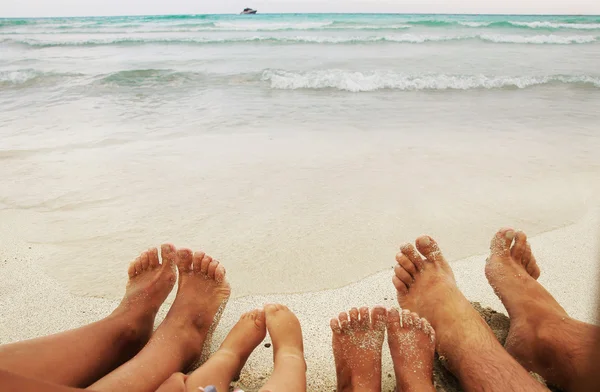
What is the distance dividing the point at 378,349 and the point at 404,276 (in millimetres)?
464

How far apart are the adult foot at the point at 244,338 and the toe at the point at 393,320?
470 mm

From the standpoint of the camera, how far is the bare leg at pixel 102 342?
118cm

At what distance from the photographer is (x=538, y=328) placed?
1.40 m

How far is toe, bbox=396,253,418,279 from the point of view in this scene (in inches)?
70.3

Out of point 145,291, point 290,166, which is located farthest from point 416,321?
point 290,166

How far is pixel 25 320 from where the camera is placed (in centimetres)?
166

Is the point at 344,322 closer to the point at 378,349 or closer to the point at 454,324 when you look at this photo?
the point at 378,349

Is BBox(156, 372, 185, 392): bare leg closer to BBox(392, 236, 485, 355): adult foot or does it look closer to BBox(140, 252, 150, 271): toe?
BBox(140, 252, 150, 271): toe

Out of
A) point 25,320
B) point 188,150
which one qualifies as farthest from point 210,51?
point 25,320

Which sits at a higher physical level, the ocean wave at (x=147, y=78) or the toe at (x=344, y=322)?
the ocean wave at (x=147, y=78)

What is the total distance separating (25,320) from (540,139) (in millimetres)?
4028

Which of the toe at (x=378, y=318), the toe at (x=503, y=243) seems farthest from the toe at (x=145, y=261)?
the toe at (x=503, y=243)

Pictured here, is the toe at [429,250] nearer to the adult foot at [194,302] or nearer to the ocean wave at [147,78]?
the adult foot at [194,302]

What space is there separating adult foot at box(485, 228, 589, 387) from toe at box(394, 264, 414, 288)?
358 millimetres
